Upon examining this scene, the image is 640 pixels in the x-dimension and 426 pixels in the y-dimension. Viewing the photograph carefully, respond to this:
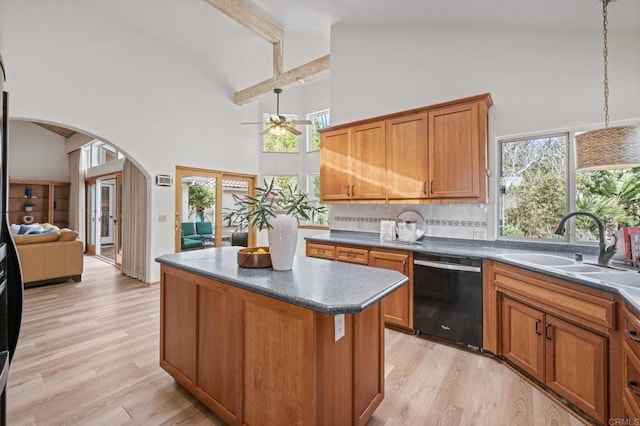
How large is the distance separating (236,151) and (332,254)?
3.92m

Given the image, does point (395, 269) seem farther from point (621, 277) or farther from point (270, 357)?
point (270, 357)

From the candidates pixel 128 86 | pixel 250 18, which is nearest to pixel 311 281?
pixel 250 18

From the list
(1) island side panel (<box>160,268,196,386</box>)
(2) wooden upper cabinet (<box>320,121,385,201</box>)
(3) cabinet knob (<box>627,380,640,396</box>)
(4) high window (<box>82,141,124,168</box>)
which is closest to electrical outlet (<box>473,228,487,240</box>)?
(2) wooden upper cabinet (<box>320,121,385,201</box>)

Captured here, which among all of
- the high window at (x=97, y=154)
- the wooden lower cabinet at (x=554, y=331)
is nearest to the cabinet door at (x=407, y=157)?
the wooden lower cabinet at (x=554, y=331)

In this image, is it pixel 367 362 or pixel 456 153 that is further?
pixel 456 153

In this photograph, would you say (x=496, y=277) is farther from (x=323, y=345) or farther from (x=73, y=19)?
(x=73, y=19)

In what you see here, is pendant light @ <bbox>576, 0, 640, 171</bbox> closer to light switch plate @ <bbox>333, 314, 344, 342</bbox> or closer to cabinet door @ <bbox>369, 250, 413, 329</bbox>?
cabinet door @ <bbox>369, 250, 413, 329</bbox>

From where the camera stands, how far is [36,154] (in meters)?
8.00

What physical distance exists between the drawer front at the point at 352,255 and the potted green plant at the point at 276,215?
1617 millimetres

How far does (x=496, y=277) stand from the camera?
2430 mm

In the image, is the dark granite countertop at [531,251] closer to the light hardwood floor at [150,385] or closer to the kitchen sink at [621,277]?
the kitchen sink at [621,277]

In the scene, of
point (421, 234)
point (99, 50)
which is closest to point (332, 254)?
point (421, 234)

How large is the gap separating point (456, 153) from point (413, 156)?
17.5 inches

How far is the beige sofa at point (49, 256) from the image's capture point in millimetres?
4410
